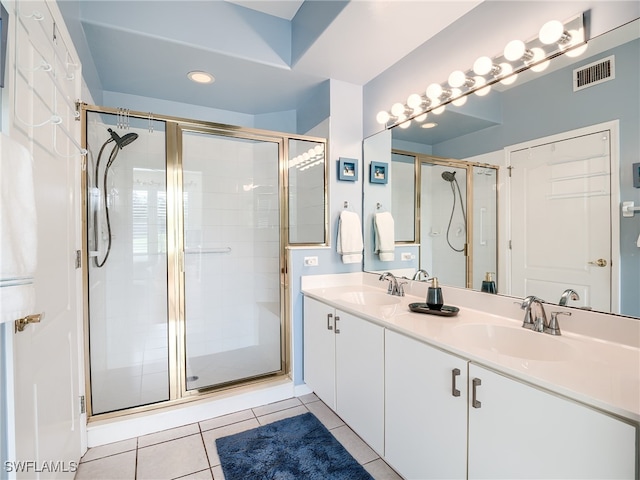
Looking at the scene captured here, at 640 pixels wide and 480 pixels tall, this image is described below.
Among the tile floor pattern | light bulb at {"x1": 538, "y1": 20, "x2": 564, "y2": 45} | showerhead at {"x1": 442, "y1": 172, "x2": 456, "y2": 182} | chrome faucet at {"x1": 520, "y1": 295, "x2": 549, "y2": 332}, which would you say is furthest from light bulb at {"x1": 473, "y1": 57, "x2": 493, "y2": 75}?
the tile floor pattern

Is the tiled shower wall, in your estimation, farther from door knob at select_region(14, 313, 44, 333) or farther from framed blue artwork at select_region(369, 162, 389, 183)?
door knob at select_region(14, 313, 44, 333)

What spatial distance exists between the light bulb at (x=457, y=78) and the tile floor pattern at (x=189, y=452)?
2109 millimetres

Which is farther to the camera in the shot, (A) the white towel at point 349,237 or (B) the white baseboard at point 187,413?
(A) the white towel at point 349,237

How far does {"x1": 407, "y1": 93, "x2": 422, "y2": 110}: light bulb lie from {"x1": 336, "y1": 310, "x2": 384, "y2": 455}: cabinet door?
1.42m

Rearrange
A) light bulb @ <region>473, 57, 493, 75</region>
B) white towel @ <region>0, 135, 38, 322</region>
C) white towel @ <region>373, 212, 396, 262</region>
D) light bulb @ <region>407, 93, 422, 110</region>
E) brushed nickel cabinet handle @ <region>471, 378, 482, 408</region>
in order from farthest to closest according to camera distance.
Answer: white towel @ <region>373, 212, 396, 262</region> → light bulb @ <region>407, 93, 422, 110</region> → light bulb @ <region>473, 57, 493, 75</region> → brushed nickel cabinet handle @ <region>471, 378, 482, 408</region> → white towel @ <region>0, 135, 38, 322</region>

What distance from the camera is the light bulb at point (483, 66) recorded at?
5.03 ft

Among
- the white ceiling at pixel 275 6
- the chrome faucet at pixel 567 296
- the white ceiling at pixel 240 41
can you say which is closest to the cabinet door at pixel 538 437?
the chrome faucet at pixel 567 296

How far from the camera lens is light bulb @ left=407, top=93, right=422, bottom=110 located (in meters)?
1.96

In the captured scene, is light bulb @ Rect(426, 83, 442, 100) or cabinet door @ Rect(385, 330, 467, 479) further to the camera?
light bulb @ Rect(426, 83, 442, 100)

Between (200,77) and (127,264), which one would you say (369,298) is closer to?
(127,264)

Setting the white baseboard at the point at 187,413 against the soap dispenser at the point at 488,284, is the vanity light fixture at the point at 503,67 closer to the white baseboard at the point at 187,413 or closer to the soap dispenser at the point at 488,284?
the soap dispenser at the point at 488,284

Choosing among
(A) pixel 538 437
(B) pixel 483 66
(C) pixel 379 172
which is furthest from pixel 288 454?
(B) pixel 483 66

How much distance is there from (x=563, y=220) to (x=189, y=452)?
228cm

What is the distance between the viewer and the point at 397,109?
7.01 feet
